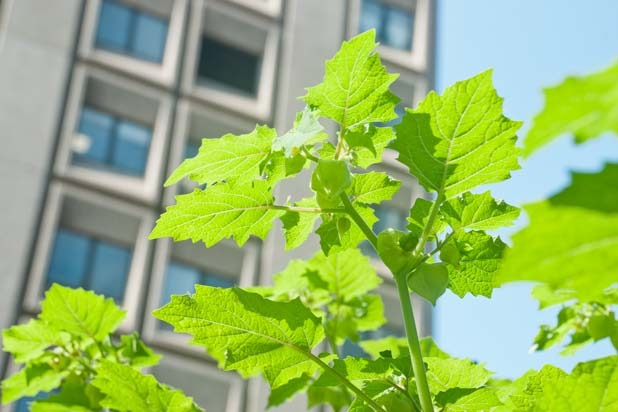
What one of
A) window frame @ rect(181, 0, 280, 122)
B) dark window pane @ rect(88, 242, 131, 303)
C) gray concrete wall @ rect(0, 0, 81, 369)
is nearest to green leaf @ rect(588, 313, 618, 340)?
gray concrete wall @ rect(0, 0, 81, 369)

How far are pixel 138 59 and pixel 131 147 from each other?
138 cm

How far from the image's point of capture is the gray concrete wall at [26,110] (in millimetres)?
10141

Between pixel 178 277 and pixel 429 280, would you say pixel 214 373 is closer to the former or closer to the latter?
pixel 178 277

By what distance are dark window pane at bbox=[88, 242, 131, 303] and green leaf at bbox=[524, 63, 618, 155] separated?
10.8m

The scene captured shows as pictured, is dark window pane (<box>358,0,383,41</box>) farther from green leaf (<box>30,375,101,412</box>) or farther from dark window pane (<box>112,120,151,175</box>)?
green leaf (<box>30,375,101,412</box>)

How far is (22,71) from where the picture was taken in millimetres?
11250

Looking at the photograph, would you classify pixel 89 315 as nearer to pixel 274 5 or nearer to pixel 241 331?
pixel 241 331

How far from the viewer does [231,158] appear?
0.92 m

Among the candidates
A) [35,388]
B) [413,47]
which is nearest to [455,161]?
[35,388]

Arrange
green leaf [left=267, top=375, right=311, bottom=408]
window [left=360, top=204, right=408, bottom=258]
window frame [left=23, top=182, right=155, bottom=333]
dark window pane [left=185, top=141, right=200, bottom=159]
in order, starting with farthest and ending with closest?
window [left=360, top=204, right=408, bottom=258], dark window pane [left=185, top=141, right=200, bottom=159], window frame [left=23, top=182, right=155, bottom=333], green leaf [left=267, top=375, right=311, bottom=408]

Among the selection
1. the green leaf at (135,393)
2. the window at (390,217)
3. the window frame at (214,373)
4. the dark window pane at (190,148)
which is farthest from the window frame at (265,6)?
the green leaf at (135,393)

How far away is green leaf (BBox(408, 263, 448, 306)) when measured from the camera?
79 cm

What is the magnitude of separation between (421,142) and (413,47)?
47.7 feet

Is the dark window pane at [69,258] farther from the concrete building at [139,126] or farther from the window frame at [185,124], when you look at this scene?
the window frame at [185,124]
